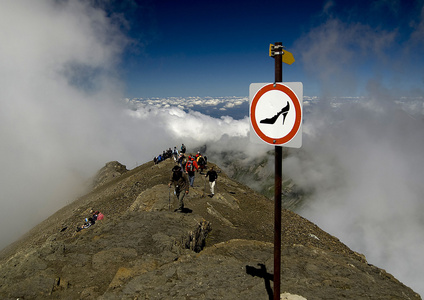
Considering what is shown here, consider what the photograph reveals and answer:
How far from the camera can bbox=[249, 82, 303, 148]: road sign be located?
4309 millimetres

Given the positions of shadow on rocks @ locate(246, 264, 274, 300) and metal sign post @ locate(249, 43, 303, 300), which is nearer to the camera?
metal sign post @ locate(249, 43, 303, 300)

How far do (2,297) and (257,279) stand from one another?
7.31 meters

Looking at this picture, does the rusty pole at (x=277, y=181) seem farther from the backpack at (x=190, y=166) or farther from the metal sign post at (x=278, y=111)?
the backpack at (x=190, y=166)

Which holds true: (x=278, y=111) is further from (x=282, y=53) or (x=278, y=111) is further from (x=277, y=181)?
(x=277, y=181)

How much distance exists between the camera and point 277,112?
4465 mm

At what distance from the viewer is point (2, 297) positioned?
22.5 ft

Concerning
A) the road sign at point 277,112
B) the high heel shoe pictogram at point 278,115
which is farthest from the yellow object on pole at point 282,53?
the high heel shoe pictogram at point 278,115

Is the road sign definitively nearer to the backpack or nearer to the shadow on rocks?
the shadow on rocks

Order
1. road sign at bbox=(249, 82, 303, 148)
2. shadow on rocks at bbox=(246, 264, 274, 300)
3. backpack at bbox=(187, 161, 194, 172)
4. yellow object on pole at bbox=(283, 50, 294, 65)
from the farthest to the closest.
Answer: backpack at bbox=(187, 161, 194, 172) → shadow on rocks at bbox=(246, 264, 274, 300) → yellow object on pole at bbox=(283, 50, 294, 65) → road sign at bbox=(249, 82, 303, 148)

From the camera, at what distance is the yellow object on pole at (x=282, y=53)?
4352 mm

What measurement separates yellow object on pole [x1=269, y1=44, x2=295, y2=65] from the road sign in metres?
0.49

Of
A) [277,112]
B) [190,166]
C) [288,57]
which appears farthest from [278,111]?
[190,166]

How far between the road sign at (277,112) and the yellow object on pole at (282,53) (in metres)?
0.49

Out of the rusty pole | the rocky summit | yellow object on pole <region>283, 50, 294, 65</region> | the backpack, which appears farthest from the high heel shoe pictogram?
the backpack
